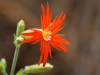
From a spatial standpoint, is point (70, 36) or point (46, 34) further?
point (70, 36)

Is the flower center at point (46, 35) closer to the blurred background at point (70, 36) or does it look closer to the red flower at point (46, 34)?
the red flower at point (46, 34)

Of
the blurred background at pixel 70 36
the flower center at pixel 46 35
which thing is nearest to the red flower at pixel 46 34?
the flower center at pixel 46 35

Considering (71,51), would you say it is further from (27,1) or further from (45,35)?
(45,35)

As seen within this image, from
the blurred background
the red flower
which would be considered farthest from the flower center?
the blurred background

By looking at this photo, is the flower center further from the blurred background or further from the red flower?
the blurred background

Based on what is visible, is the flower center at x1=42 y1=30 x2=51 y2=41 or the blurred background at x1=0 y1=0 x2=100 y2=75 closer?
the flower center at x1=42 y1=30 x2=51 y2=41

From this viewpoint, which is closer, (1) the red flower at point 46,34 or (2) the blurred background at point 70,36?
(1) the red flower at point 46,34

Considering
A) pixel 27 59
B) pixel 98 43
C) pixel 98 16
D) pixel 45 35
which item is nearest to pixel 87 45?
pixel 98 43

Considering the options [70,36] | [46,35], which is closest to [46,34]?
[46,35]

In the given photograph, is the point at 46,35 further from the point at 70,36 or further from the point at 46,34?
the point at 70,36
